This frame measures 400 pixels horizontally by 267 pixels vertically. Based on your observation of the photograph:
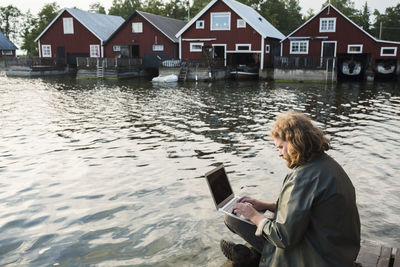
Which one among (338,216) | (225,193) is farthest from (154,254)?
(338,216)

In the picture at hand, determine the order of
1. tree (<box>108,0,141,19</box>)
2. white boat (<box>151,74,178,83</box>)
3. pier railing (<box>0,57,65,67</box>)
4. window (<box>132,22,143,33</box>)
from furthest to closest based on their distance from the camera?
tree (<box>108,0,141,19</box>), window (<box>132,22,143,33</box>), pier railing (<box>0,57,65,67</box>), white boat (<box>151,74,178,83</box>)

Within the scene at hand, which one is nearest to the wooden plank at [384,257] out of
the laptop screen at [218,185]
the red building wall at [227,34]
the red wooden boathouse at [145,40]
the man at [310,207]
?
the man at [310,207]

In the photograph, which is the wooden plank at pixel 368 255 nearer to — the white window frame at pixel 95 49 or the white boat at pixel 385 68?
the white boat at pixel 385 68

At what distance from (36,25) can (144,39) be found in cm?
4451

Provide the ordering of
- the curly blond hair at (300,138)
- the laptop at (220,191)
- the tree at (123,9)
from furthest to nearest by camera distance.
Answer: the tree at (123,9)
the laptop at (220,191)
the curly blond hair at (300,138)

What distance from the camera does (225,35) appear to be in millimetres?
39156

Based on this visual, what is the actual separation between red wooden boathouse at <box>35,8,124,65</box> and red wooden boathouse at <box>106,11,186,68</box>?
7.37ft

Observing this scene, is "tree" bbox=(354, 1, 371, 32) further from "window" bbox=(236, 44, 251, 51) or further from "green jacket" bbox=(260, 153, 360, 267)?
"green jacket" bbox=(260, 153, 360, 267)

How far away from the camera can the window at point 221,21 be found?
128 feet

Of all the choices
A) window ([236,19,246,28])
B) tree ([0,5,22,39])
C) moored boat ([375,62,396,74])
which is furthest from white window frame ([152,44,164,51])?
tree ([0,5,22,39])

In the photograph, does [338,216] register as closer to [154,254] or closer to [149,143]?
[154,254]

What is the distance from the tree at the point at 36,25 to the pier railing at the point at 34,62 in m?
22.6

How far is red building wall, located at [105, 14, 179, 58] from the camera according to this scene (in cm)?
4284

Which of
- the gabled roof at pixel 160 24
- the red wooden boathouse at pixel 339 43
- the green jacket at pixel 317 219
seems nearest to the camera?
the green jacket at pixel 317 219
